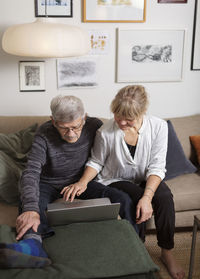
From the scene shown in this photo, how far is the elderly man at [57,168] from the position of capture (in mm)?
1620

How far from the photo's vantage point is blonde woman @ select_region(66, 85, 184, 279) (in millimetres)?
1894

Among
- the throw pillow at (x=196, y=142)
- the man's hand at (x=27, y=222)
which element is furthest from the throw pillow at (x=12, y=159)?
the throw pillow at (x=196, y=142)

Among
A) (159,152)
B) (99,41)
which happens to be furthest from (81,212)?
(99,41)

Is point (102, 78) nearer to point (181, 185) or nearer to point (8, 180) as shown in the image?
point (181, 185)

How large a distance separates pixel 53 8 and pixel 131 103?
1.16 meters

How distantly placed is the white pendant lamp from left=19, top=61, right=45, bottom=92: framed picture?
0.49m

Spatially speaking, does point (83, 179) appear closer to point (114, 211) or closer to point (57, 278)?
point (114, 211)

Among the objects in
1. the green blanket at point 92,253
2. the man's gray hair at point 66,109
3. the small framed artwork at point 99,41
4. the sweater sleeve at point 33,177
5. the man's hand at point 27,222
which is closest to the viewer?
the green blanket at point 92,253

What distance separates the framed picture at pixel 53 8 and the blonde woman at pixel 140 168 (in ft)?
3.35

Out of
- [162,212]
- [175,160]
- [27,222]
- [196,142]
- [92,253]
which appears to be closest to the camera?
[92,253]

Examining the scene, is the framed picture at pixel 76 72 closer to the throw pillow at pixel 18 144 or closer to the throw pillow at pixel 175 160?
the throw pillow at pixel 18 144

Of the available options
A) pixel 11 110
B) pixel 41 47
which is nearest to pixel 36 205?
pixel 41 47

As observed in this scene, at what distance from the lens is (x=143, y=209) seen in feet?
6.06

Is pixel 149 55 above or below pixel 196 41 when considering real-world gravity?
below
